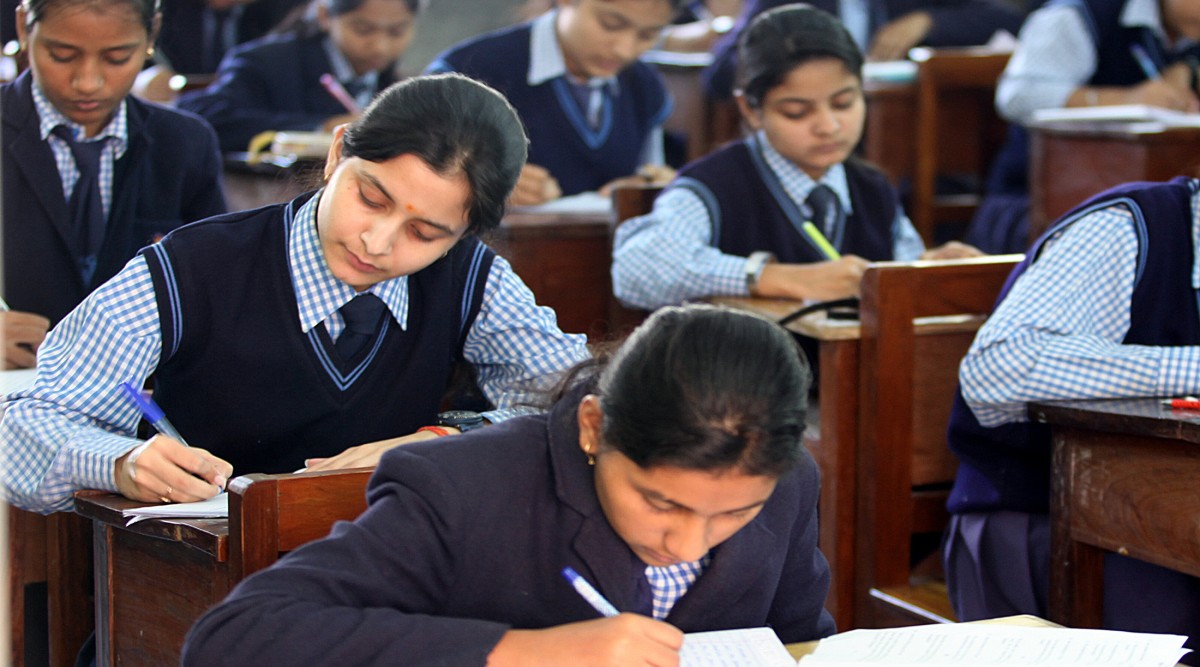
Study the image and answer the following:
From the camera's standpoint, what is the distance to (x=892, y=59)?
17.9ft

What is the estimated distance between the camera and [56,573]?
1851 mm

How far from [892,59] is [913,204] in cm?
81

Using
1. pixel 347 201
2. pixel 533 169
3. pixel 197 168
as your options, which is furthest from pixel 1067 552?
pixel 533 169

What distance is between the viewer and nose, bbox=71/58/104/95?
2.27 meters

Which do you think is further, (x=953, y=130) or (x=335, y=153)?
(x=953, y=130)

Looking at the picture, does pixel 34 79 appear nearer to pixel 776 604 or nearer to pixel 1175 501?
pixel 776 604

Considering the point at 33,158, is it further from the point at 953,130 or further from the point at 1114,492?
the point at 953,130

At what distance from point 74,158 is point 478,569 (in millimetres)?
1453

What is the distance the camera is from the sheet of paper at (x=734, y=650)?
1221mm

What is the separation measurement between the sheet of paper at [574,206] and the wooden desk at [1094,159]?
1.25m

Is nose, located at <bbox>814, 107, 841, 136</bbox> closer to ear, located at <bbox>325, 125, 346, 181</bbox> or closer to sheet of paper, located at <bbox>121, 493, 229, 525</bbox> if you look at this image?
ear, located at <bbox>325, 125, 346, 181</bbox>

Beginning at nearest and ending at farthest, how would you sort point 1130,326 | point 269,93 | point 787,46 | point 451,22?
point 1130,326 → point 787,46 → point 269,93 → point 451,22

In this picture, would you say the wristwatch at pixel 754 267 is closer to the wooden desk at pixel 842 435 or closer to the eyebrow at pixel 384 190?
the wooden desk at pixel 842 435

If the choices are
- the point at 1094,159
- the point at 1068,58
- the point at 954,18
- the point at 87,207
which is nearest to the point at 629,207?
the point at 87,207
